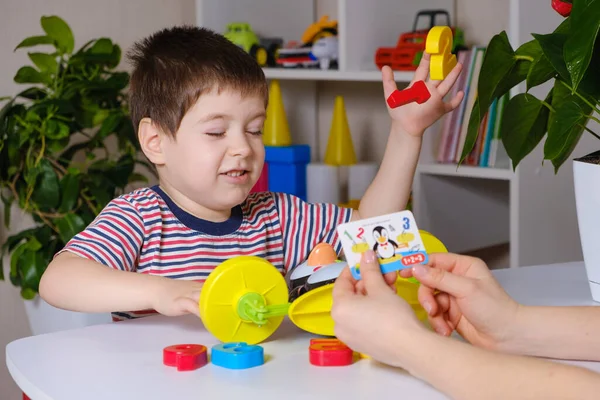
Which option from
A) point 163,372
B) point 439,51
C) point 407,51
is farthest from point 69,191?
point 163,372

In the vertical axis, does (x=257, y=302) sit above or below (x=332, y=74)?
below

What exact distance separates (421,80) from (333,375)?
51 centimetres

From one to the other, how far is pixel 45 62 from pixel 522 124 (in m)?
1.36

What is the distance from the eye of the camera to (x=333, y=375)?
819 millimetres

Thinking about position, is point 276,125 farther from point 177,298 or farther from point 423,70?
point 177,298

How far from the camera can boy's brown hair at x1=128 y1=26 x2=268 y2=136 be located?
47.5 inches

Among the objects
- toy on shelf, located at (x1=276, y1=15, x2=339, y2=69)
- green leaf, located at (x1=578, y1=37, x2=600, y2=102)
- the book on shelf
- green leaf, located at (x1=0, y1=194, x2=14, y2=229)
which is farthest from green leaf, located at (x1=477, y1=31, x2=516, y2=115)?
green leaf, located at (x1=0, y1=194, x2=14, y2=229)

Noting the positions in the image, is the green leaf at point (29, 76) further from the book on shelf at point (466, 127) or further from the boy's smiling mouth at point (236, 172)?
the boy's smiling mouth at point (236, 172)

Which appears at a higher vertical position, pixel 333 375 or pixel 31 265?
pixel 333 375

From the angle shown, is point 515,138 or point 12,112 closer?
point 515,138

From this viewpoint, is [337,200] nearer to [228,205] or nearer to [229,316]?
[228,205]

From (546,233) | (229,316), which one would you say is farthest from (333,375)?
(546,233)

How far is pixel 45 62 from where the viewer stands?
2166 mm

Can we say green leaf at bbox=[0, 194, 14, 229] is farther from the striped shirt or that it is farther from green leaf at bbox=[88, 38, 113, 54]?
the striped shirt
